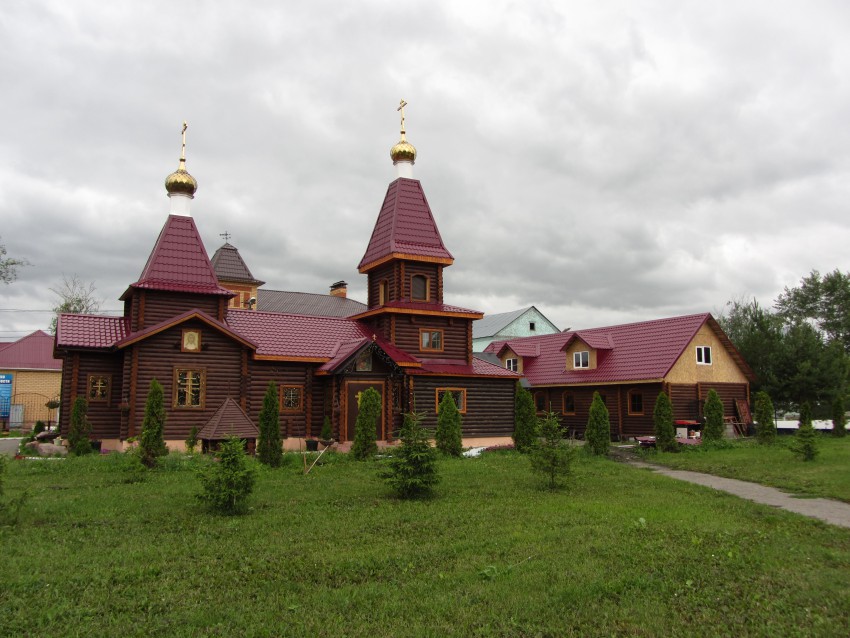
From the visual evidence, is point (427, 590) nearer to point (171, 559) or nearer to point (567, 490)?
point (171, 559)

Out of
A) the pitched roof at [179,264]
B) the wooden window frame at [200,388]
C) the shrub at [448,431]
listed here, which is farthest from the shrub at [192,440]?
the shrub at [448,431]

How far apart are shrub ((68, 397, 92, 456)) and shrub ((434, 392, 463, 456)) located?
1003 cm

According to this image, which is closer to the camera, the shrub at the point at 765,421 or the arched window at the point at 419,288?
the shrub at the point at 765,421

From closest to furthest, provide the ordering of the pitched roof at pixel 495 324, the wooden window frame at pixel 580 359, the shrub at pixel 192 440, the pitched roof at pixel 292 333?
the shrub at pixel 192 440
the pitched roof at pixel 292 333
the wooden window frame at pixel 580 359
the pitched roof at pixel 495 324

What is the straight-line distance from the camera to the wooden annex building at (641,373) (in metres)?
27.9

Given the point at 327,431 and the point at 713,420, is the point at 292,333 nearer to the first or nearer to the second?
the point at 327,431

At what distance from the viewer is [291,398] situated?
75.6 feet

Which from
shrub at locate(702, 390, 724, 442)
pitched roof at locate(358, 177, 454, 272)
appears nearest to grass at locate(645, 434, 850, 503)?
shrub at locate(702, 390, 724, 442)

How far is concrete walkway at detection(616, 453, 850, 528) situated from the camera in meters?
11.7

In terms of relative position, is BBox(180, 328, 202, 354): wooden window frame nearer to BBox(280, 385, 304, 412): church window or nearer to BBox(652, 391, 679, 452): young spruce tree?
BBox(280, 385, 304, 412): church window

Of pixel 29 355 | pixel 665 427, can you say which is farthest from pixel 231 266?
pixel 665 427

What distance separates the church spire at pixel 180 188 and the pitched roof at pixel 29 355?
23.6 m

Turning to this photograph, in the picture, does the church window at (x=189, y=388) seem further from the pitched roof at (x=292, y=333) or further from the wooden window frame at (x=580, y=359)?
the wooden window frame at (x=580, y=359)

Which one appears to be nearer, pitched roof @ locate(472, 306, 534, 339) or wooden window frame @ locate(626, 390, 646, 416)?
wooden window frame @ locate(626, 390, 646, 416)
